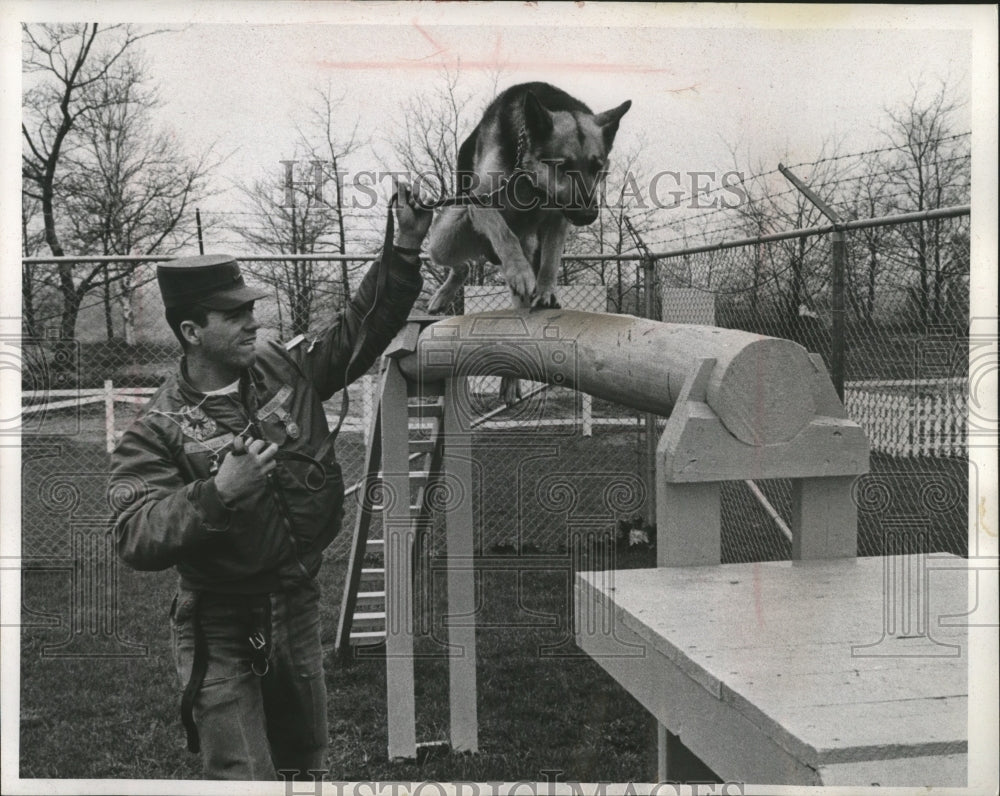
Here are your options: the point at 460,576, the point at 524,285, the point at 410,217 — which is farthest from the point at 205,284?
the point at 460,576

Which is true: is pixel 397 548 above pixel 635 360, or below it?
below

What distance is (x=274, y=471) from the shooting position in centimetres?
265

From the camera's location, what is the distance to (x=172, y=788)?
8.43 feet

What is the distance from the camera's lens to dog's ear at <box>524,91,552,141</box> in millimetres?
2846

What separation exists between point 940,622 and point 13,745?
240 cm

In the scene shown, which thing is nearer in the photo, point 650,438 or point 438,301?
point 438,301

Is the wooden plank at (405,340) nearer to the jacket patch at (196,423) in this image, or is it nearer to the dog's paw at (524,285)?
the dog's paw at (524,285)

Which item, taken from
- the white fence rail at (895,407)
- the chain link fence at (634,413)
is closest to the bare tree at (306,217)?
the chain link fence at (634,413)

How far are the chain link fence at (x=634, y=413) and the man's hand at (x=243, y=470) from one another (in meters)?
0.42

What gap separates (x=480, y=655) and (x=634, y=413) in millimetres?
1669

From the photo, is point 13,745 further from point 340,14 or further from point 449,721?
point 340,14

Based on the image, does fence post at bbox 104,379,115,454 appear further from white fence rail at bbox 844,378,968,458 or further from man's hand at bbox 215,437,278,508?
white fence rail at bbox 844,378,968,458

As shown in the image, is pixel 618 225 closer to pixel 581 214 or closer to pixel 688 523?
pixel 581 214

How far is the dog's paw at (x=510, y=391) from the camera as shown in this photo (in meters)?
4.07
